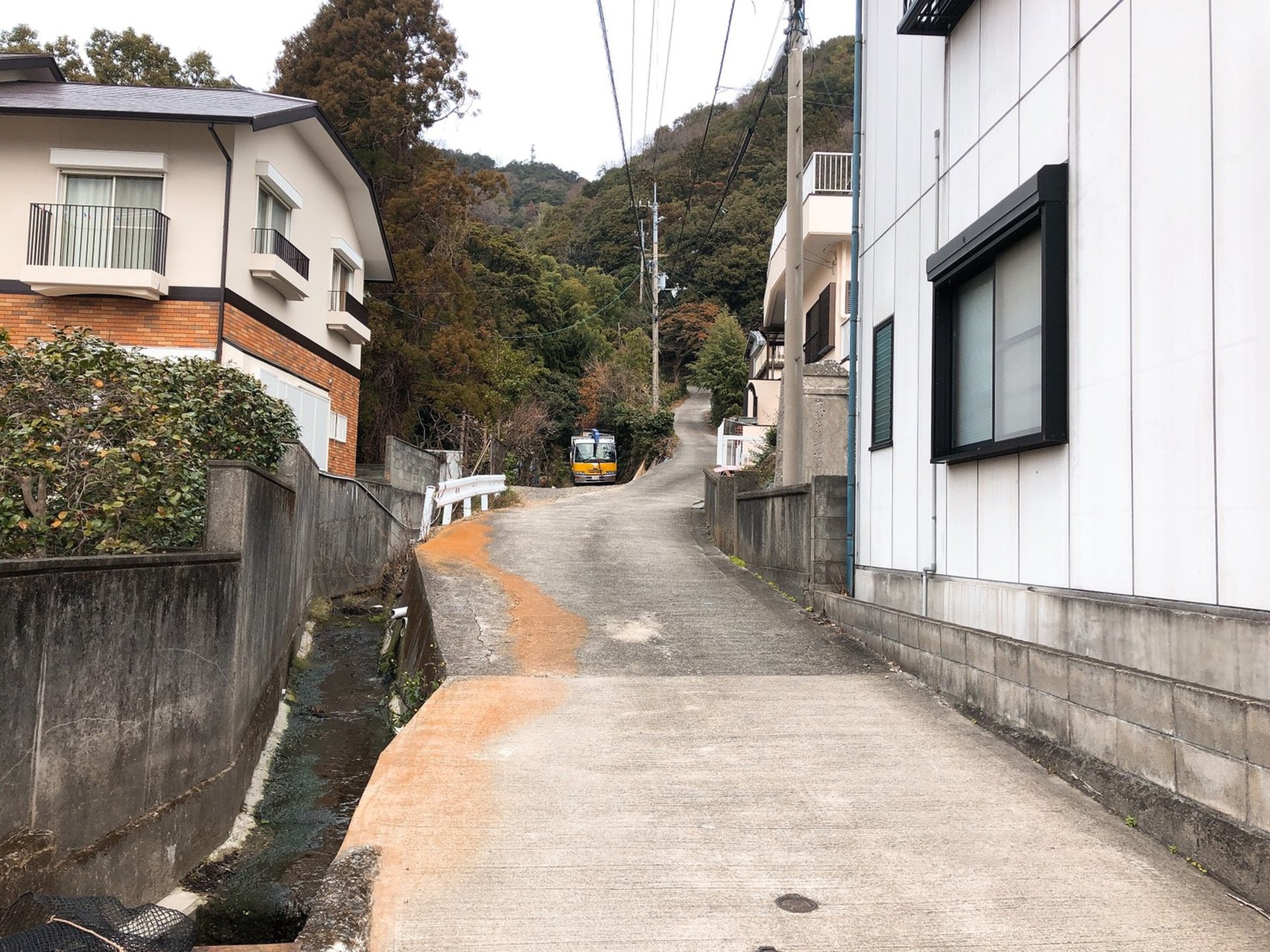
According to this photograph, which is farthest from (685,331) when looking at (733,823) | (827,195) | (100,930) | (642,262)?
(100,930)

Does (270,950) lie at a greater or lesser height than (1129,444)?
lesser

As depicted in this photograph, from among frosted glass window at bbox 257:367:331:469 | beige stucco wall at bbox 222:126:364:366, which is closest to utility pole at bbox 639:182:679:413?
beige stucco wall at bbox 222:126:364:366

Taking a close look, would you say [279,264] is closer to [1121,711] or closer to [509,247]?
[1121,711]

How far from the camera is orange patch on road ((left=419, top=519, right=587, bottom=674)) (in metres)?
7.61

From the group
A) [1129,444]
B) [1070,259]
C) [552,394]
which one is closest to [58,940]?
[1129,444]

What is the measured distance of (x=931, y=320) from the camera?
7.29m

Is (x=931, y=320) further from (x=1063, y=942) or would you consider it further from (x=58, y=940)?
(x=58, y=940)

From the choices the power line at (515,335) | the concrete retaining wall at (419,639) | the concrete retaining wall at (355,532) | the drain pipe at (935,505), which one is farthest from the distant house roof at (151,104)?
the drain pipe at (935,505)

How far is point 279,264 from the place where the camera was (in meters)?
15.1

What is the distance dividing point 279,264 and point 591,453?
2449 centimetres

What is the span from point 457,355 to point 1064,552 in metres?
20.5

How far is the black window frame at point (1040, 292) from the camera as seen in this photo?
Result: 210 inches

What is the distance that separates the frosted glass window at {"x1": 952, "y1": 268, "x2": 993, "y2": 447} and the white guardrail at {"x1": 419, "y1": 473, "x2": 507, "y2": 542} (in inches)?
414

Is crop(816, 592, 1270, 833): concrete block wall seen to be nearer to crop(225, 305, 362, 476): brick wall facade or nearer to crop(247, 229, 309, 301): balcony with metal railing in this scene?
crop(225, 305, 362, 476): brick wall facade
